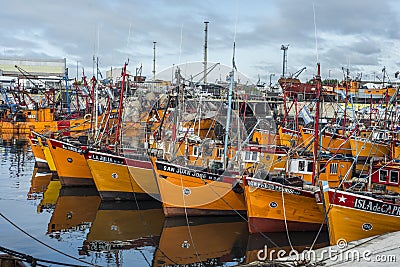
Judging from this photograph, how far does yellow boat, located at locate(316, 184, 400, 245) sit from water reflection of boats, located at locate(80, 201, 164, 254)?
20.4 ft

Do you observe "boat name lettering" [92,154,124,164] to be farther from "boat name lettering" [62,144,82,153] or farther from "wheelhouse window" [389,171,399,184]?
"wheelhouse window" [389,171,399,184]

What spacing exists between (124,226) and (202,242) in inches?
144

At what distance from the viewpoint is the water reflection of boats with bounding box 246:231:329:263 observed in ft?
A: 56.6

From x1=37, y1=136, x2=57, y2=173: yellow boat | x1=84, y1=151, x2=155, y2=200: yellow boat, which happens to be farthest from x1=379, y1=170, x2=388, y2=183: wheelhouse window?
x1=37, y1=136, x2=57, y2=173: yellow boat

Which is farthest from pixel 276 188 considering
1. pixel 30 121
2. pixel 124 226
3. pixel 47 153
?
pixel 30 121

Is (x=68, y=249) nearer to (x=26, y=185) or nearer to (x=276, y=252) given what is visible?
(x=276, y=252)

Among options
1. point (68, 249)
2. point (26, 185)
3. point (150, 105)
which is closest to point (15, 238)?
point (68, 249)

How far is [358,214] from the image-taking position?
51.5 feet

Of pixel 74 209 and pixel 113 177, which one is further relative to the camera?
pixel 113 177

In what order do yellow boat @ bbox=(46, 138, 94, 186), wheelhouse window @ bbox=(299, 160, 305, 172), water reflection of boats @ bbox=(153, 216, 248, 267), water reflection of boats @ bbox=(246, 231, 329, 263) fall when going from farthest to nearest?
yellow boat @ bbox=(46, 138, 94, 186)
wheelhouse window @ bbox=(299, 160, 305, 172)
water reflection of boats @ bbox=(246, 231, 329, 263)
water reflection of boats @ bbox=(153, 216, 248, 267)

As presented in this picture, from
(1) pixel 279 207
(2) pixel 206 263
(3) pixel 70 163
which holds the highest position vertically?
(3) pixel 70 163

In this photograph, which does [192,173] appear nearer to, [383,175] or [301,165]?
[301,165]

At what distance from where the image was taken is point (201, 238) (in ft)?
62.1

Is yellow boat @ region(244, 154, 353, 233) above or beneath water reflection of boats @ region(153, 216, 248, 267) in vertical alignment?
above
